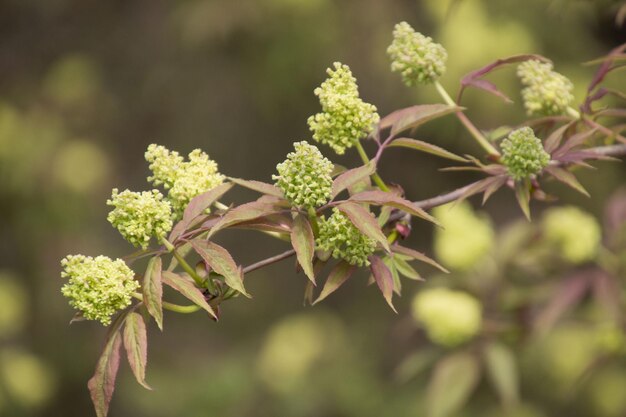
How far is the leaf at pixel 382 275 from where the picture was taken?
3.69ft

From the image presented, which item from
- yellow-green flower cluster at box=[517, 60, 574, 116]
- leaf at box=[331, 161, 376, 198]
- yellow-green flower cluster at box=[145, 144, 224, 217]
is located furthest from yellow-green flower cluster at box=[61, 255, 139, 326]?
yellow-green flower cluster at box=[517, 60, 574, 116]

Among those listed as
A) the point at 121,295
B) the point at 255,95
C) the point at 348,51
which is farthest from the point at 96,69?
the point at 121,295

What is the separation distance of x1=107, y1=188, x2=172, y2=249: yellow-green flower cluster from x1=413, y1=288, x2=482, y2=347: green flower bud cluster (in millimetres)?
1179

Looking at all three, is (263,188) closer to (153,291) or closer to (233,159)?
(153,291)

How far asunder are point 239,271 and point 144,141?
15.0 feet

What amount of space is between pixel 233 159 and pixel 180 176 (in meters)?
4.19

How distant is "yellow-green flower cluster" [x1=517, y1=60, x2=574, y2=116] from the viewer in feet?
4.73

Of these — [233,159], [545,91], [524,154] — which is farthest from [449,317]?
[233,159]

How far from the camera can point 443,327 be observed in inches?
86.0

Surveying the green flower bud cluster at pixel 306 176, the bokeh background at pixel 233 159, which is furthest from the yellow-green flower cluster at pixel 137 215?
the bokeh background at pixel 233 159

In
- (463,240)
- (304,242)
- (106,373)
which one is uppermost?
(304,242)

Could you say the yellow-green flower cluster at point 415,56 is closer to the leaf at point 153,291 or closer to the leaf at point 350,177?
the leaf at point 350,177

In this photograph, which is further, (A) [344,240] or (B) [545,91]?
(B) [545,91]

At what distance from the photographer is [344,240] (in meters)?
1.14
